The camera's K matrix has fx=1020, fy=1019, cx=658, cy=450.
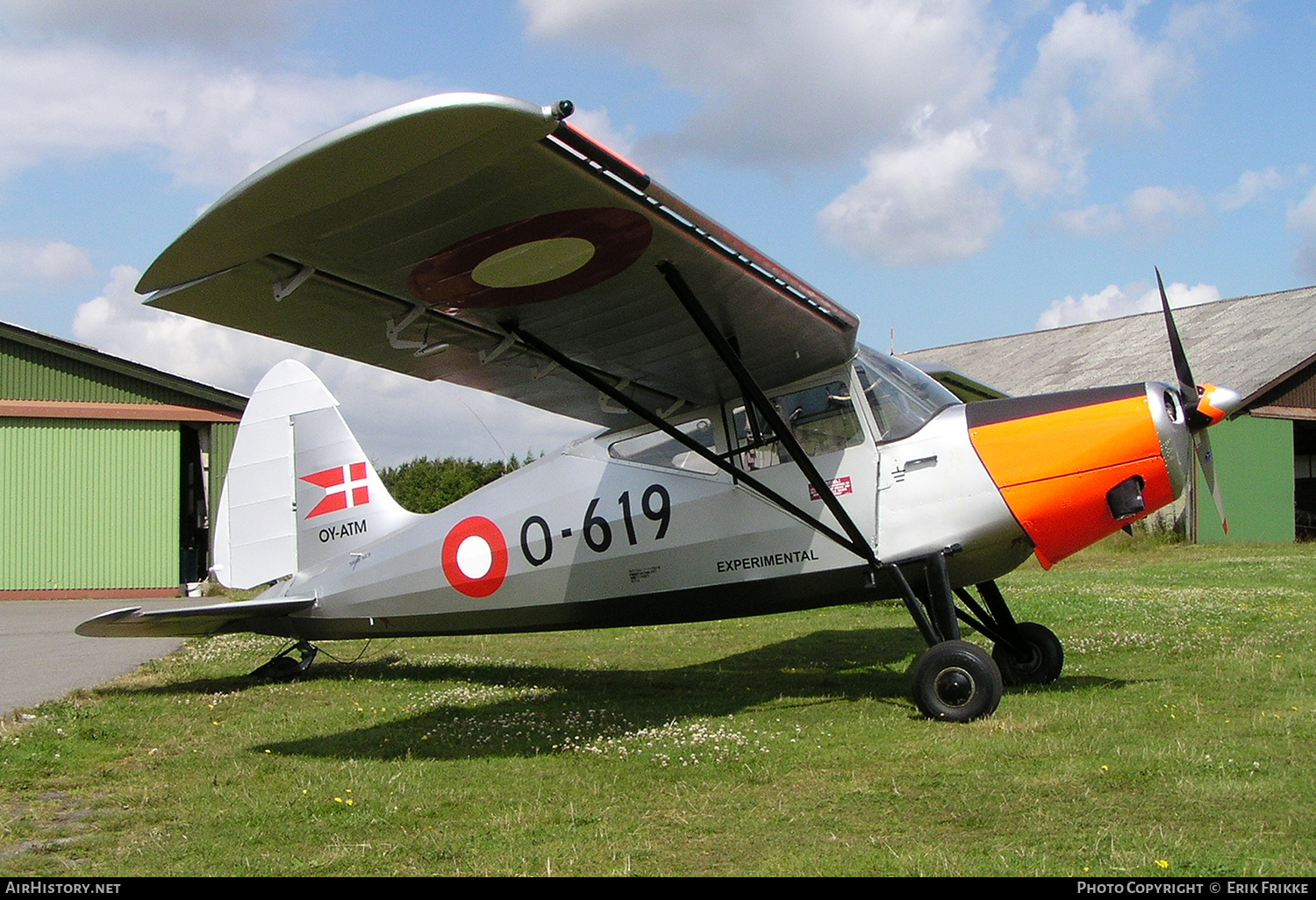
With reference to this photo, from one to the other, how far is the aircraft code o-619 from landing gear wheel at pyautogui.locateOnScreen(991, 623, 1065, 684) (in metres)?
2.90

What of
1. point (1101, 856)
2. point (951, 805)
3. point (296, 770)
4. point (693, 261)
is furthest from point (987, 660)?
point (296, 770)

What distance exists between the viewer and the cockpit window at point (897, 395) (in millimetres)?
7309

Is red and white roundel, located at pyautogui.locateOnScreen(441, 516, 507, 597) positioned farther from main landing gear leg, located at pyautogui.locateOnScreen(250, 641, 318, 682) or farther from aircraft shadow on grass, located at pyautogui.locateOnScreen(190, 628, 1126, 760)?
main landing gear leg, located at pyautogui.locateOnScreen(250, 641, 318, 682)

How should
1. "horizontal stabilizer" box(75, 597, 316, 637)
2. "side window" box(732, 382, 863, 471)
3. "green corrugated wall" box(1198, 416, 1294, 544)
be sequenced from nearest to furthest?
"side window" box(732, 382, 863, 471) → "horizontal stabilizer" box(75, 597, 316, 637) → "green corrugated wall" box(1198, 416, 1294, 544)

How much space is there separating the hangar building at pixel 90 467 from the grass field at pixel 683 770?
13.1 metres

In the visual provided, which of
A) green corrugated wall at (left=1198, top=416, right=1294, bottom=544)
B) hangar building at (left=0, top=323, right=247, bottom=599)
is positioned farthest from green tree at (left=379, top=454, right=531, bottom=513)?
green corrugated wall at (left=1198, top=416, right=1294, bottom=544)

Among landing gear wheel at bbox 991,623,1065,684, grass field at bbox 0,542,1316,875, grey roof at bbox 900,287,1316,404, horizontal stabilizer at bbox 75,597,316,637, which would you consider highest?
grey roof at bbox 900,287,1316,404

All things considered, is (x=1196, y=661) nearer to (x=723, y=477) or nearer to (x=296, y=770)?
(x=723, y=477)

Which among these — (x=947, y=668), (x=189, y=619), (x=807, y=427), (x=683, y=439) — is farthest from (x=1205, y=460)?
(x=189, y=619)

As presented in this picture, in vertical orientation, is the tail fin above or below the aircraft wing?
below

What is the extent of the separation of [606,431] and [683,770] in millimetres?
3550

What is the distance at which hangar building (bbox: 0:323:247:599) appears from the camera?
21.8 m

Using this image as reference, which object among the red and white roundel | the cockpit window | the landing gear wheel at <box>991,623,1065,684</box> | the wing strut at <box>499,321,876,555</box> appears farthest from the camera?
the red and white roundel

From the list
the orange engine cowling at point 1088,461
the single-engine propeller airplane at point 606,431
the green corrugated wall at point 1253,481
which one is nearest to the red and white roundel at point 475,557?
the single-engine propeller airplane at point 606,431
